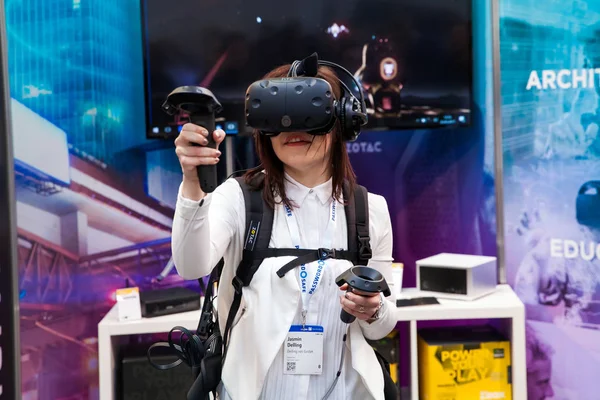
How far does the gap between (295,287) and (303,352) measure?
136 millimetres

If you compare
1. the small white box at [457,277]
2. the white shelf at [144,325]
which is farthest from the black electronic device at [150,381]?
the small white box at [457,277]

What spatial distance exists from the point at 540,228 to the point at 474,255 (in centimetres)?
32

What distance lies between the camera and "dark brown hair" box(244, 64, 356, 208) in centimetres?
Answer: 126

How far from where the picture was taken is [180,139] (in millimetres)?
966

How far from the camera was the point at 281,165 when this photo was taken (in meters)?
1.30

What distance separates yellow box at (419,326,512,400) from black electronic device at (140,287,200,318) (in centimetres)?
98

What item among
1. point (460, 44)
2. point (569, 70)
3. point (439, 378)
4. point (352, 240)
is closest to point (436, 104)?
point (460, 44)

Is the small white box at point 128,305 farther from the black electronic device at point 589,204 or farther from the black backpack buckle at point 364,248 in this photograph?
the black electronic device at point 589,204

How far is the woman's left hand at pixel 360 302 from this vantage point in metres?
1.09

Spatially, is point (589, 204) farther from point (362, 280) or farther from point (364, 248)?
point (362, 280)

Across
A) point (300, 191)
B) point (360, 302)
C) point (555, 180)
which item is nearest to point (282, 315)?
point (360, 302)

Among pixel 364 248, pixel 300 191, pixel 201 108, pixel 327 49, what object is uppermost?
pixel 327 49

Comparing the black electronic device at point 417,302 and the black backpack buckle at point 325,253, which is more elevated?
the black backpack buckle at point 325,253

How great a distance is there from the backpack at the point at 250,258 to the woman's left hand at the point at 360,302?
0.12 metres
